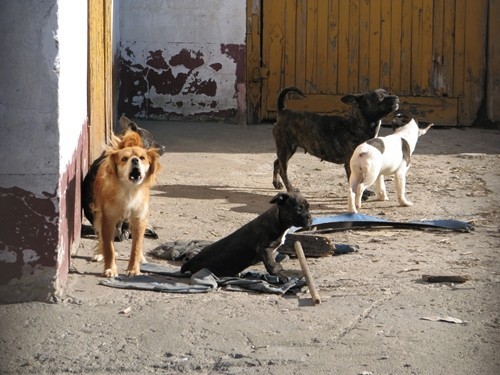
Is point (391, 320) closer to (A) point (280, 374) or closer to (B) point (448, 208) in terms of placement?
(A) point (280, 374)

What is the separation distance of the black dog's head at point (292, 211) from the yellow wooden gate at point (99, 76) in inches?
79.0

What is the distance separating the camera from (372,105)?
9844 mm

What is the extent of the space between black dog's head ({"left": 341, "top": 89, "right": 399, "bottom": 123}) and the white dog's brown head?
3.31 meters

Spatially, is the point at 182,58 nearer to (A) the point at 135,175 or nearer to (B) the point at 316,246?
(B) the point at 316,246

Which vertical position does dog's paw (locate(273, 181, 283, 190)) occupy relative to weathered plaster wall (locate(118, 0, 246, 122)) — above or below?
below

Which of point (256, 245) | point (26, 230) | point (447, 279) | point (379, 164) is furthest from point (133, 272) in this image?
point (379, 164)

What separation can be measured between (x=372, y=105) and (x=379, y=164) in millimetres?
1016

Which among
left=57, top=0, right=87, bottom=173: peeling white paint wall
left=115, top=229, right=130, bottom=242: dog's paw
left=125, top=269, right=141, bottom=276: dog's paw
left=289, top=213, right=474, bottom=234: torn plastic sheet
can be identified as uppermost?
left=57, top=0, right=87, bottom=173: peeling white paint wall

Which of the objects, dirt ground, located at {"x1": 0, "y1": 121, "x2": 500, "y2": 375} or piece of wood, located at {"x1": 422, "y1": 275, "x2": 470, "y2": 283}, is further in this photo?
piece of wood, located at {"x1": 422, "y1": 275, "x2": 470, "y2": 283}

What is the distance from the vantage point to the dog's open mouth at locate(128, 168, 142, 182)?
267 inches

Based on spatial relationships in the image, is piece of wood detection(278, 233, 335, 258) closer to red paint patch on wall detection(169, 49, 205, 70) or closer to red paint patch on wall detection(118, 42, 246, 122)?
red paint patch on wall detection(118, 42, 246, 122)

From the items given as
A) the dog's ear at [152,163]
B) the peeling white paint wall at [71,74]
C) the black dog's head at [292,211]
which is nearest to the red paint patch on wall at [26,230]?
the peeling white paint wall at [71,74]

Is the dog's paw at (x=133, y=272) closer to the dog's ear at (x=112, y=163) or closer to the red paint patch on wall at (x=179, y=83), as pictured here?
the dog's ear at (x=112, y=163)

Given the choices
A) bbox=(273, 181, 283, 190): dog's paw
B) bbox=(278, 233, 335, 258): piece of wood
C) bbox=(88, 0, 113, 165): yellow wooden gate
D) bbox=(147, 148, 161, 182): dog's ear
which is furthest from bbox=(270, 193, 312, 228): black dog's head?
bbox=(273, 181, 283, 190): dog's paw
